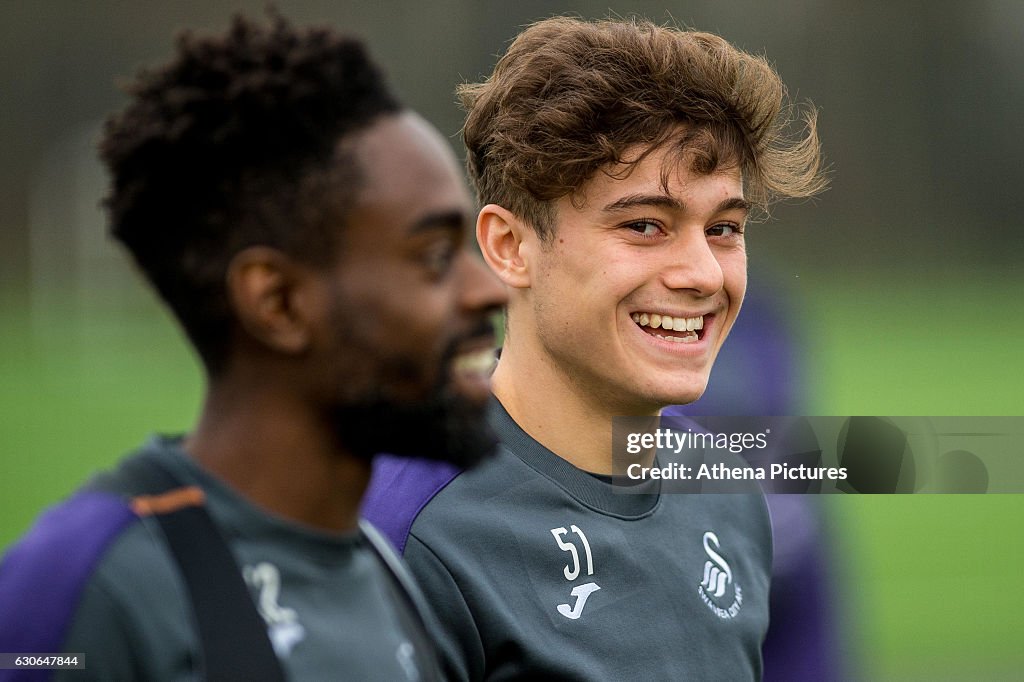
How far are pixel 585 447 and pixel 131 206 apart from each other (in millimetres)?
1380

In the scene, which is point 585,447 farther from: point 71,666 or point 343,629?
point 71,666

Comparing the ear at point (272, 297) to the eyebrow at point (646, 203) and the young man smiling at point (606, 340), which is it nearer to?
the young man smiling at point (606, 340)

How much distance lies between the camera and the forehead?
152cm

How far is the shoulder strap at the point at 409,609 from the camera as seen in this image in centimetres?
167

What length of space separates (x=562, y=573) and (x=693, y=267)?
27.0 inches

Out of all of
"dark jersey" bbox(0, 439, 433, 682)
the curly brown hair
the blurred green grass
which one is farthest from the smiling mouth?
the blurred green grass

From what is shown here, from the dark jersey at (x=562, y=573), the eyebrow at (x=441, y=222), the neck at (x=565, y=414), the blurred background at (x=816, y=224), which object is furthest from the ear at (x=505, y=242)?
the blurred background at (x=816, y=224)

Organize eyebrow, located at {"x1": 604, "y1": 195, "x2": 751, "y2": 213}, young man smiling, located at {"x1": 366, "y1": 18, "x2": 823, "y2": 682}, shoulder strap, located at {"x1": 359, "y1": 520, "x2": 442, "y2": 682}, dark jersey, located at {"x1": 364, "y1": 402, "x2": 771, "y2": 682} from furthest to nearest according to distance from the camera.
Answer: eyebrow, located at {"x1": 604, "y1": 195, "x2": 751, "y2": 213}, young man smiling, located at {"x1": 366, "y1": 18, "x2": 823, "y2": 682}, dark jersey, located at {"x1": 364, "y1": 402, "x2": 771, "y2": 682}, shoulder strap, located at {"x1": 359, "y1": 520, "x2": 442, "y2": 682}

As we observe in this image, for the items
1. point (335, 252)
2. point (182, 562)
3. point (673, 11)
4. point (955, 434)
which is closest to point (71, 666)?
point (182, 562)

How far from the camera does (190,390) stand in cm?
1755

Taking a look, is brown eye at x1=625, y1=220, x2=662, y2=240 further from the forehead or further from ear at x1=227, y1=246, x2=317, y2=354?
ear at x1=227, y1=246, x2=317, y2=354

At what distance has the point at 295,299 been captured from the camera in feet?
4.97

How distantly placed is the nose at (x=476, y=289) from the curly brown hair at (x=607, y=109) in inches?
44.2

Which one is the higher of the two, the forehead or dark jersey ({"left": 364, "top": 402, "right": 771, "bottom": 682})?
the forehead
